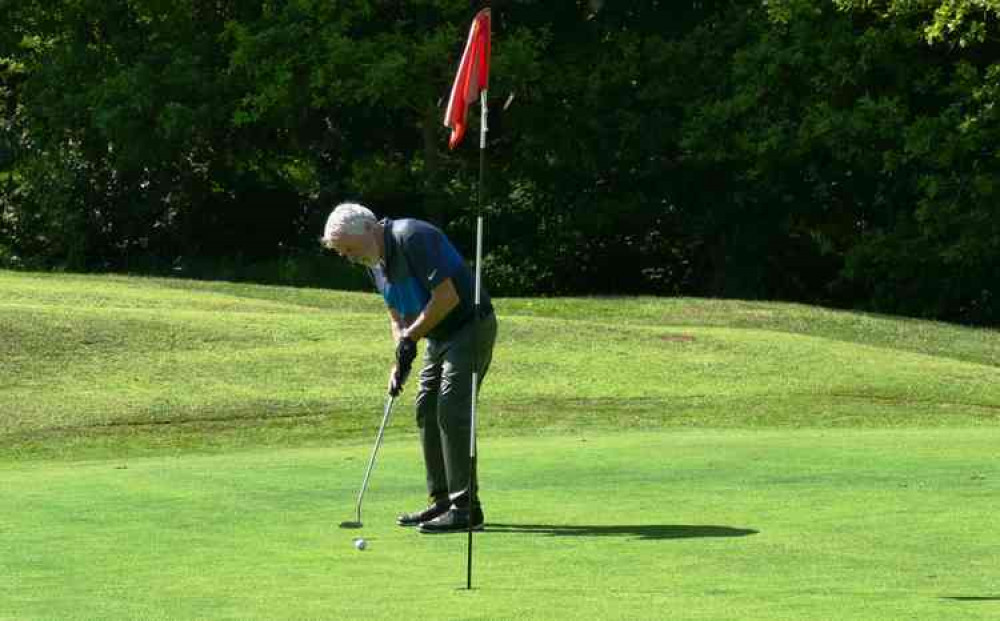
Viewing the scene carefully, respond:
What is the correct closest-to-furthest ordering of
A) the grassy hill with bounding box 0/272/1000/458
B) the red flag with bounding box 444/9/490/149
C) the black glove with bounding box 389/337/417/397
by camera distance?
the red flag with bounding box 444/9/490/149 < the black glove with bounding box 389/337/417/397 < the grassy hill with bounding box 0/272/1000/458

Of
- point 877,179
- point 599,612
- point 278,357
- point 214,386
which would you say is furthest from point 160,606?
point 877,179

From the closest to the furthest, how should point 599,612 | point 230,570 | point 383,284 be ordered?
1. point 599,612
2. point 230,570
3. point 383,284

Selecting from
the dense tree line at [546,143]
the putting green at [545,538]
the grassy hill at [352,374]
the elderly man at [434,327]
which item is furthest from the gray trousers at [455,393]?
the dense tree line at [546,143]

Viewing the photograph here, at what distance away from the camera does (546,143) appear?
35531 mm

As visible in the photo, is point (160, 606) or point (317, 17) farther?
point (317, 17)

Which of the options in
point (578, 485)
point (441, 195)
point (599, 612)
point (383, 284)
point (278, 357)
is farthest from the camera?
point (441, 195)

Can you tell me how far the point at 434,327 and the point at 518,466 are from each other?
3.02 metres

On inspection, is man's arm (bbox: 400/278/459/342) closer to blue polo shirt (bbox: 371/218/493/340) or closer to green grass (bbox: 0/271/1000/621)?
blue polo shirt (bbox: 371/218/493/340)

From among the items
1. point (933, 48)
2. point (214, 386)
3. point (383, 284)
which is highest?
point (933, 48)

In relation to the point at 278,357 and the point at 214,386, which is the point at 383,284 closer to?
the point at 214,386

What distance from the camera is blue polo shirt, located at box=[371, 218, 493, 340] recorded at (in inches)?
393

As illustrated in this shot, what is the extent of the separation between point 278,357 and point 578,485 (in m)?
10.3

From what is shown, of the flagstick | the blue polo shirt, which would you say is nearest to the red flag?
the flagstick

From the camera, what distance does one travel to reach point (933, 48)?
33.0m
